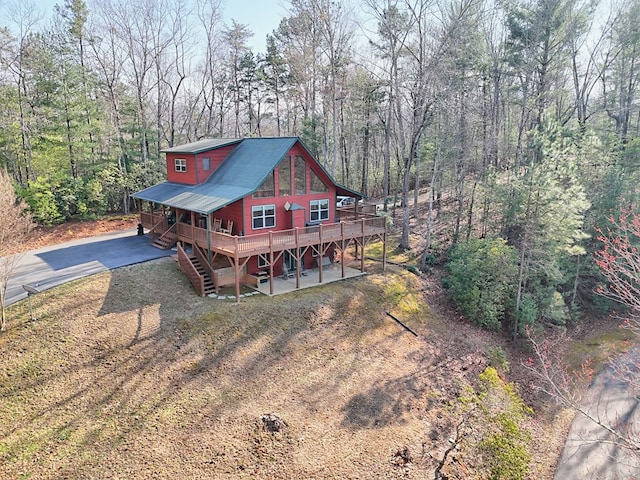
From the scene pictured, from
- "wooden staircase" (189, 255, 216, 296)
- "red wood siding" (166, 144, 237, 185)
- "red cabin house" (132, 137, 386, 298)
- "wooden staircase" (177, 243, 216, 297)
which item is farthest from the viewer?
"red wood siding" (166, 144, 237, 185)

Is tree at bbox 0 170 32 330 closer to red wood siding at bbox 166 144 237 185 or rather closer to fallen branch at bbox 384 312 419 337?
red wood siding at bbox 166 144 237 185

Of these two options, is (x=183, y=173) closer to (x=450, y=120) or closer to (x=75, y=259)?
(x=75, y=259)

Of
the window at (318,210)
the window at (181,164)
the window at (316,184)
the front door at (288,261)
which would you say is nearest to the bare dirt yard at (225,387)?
the front door at (288,261)

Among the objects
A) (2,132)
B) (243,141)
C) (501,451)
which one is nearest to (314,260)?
(243,141)

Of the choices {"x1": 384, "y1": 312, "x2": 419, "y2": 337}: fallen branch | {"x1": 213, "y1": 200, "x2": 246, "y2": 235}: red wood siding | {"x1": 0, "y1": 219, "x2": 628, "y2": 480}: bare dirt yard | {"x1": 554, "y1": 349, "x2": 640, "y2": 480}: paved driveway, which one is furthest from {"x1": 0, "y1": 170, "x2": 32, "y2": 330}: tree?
{"x1": 554, "y1": 349, "x2": 640, "y2": 480}: paved driveway

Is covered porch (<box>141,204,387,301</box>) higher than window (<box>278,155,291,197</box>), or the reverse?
window (<box>278,155,291,197</box>)

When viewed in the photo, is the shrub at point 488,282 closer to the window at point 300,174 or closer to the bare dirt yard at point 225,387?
the bare dirt yard at point 225,387

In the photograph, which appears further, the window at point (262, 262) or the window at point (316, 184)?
the window at point (316, 184)

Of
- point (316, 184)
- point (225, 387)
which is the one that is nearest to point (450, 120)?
point (316, 184)
